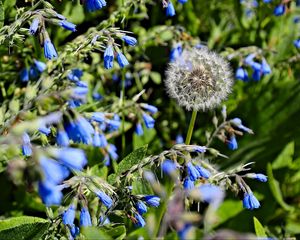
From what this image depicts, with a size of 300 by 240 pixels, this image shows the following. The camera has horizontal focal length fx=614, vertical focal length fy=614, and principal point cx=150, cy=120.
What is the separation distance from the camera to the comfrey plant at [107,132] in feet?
6.13

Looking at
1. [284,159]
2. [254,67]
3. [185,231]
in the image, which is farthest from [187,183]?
[284,159]

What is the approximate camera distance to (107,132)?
4309 millimetres

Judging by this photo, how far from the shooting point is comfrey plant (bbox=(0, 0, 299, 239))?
187cm

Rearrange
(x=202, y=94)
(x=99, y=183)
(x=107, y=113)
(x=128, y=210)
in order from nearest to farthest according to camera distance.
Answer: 1. (x=99, y=183)
2. (x=128, y=210)
3. (x=202, y=94)
4. (x=107, y=113)

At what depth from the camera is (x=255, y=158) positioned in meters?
4.66

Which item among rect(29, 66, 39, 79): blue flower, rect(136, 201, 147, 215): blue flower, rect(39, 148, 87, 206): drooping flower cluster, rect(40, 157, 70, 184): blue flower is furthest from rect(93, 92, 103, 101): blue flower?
rect(40, 157, 70, 184): blue flower

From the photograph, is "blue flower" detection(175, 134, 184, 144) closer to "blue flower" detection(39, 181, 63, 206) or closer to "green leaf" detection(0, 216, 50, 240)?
"green leaf" detection(0, 216, 50, 240)

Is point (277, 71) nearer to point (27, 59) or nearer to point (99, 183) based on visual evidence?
point (27, 59)

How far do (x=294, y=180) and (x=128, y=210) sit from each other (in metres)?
2.47

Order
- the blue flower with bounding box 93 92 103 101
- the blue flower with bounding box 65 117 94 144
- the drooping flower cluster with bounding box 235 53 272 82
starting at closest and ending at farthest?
the blue flower with bounding box 65 117 94 144, the blue flower with bounding box 93 92 103 101, the drooping flower cluster with bounding box 235 53 272 82

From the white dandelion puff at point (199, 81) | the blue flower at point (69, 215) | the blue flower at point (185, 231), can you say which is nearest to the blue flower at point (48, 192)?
the blue flower at point (185, 231)

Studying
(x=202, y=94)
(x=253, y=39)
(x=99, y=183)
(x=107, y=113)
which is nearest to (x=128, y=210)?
(x=99, y=183)

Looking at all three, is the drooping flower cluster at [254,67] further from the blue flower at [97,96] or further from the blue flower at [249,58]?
the blue flower at [97,96]

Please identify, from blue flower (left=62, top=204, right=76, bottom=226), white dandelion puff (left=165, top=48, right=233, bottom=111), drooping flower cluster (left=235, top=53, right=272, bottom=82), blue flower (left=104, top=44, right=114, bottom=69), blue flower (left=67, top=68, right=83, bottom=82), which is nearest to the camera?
blue flower (left=62, top=204, right=76, bottom=226)
